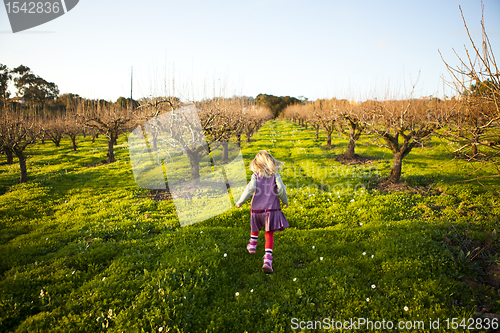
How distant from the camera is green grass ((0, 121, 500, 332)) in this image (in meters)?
4.54

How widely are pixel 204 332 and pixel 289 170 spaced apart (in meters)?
13.2

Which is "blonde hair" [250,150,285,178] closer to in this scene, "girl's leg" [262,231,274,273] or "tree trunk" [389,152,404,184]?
"girl's leg" [262,231,274,273]

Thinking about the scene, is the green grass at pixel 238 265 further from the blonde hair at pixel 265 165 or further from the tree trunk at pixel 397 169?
the blonde hair at pixel 265 165

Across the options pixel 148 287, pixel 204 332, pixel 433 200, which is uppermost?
pixel 433 200

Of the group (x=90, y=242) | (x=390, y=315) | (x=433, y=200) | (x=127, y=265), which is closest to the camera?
(x=390, y=315)

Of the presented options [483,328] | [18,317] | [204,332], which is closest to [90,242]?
[18,317]

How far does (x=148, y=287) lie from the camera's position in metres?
5.11

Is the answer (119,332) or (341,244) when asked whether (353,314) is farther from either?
(119,332)

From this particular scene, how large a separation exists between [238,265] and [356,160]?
1574 centimetres

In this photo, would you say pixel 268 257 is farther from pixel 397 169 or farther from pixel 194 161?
pixel 397 169

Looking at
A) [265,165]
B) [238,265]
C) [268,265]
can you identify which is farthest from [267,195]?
[238,265]

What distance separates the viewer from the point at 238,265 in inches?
245

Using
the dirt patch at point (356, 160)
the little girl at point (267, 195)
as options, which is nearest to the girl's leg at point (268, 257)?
the little girl at point (267, 195)

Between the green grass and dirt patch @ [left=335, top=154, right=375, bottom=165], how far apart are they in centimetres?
668
